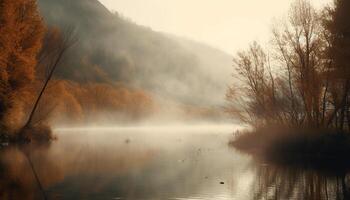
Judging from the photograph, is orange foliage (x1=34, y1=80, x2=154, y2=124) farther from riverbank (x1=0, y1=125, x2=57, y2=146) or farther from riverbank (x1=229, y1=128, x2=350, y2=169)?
riverbank (x1=229, y1=128, x2=350, y2=169)

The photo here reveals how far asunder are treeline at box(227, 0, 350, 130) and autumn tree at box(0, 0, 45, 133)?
794 inches

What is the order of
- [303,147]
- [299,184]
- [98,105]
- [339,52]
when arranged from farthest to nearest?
[98,105] < [303,147] < [339,52] < [299,184]

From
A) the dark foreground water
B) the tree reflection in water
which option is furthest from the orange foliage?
the tree reflection in water

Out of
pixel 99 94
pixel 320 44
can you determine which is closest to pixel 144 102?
pixel 99 94

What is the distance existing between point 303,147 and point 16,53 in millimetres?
26127

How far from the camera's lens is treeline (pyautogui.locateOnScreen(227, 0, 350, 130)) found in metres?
39.9

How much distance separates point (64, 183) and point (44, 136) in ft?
96.6

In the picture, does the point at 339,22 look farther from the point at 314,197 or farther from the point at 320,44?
the point at 314,197

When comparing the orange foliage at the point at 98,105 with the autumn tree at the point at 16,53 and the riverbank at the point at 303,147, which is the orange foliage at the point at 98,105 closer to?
the autumn tree at the point at 16,53

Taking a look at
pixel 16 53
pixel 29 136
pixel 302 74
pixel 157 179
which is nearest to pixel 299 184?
pixel 157 179

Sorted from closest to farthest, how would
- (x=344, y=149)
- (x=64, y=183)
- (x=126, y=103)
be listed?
(x=64, y=183) → (x=344, y=149) → (x=126, y=103)

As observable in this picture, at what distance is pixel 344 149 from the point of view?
122ft

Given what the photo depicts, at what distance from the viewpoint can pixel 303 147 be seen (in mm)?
40594

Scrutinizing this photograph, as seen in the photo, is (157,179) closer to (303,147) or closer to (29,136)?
(303,147)
